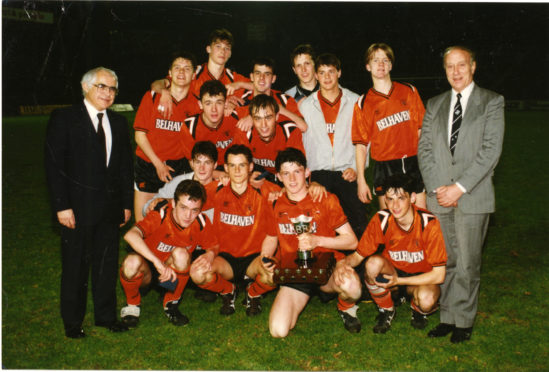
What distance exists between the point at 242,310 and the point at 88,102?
2.14 m

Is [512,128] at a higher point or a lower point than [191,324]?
higher

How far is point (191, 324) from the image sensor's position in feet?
13.0

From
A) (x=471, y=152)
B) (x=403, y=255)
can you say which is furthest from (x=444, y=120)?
(x=403, y=255)

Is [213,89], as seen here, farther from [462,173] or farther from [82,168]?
[462,173]

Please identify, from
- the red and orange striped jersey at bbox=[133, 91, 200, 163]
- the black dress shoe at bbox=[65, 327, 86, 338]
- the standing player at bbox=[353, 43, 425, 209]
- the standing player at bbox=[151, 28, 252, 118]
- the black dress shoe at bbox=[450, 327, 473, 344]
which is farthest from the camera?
the red and orange striped jersey at bbox=[133, 91, 200, 163]

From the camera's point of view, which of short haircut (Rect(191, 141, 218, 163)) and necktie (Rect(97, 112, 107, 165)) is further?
short haircut (Rect(191, 141, 218, 163))

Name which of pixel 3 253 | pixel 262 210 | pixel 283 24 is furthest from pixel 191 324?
pixel 283 24

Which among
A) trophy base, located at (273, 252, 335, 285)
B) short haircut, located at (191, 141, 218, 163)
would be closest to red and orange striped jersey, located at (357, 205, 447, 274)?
trophy base, located at (273, 252, 335, 285)

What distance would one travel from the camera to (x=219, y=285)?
411 centimetres

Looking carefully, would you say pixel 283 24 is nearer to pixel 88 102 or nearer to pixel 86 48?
pixel 86 48

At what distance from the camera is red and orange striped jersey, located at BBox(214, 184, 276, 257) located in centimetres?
425

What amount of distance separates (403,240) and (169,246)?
6.40 feet

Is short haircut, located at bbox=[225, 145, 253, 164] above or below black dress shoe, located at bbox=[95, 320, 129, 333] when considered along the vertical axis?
above

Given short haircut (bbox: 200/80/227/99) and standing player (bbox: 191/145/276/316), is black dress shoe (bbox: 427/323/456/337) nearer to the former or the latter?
standing player (bbox: 191/145/276/316)
